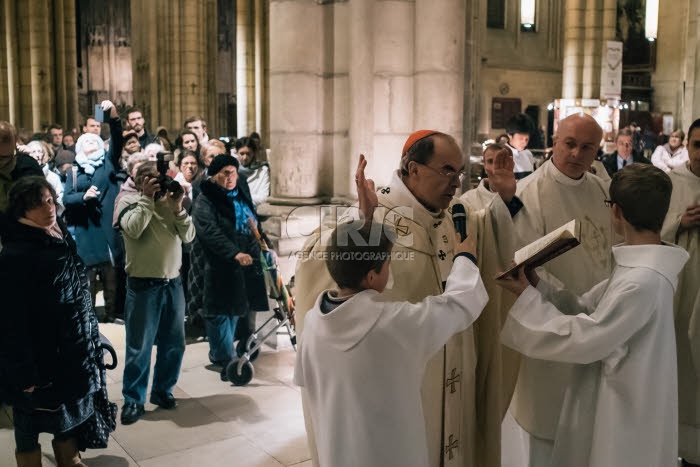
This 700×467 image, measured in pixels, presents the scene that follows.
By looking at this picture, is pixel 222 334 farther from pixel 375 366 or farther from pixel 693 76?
pixel 693 76

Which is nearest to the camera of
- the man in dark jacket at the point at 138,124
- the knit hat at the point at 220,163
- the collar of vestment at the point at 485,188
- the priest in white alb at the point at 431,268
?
the priest in white alb at the point at 431,268

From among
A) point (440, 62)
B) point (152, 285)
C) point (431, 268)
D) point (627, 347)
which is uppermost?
point (440, 62)

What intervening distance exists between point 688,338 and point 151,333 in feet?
10.7

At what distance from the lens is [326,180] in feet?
23.4

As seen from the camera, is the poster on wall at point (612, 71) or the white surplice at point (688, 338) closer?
the white surplice at point (688, 338)

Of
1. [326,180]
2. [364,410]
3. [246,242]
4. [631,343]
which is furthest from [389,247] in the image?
[326,180]

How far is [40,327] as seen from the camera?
12.5ft

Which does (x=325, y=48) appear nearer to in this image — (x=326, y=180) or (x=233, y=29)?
(x=326, y=180)

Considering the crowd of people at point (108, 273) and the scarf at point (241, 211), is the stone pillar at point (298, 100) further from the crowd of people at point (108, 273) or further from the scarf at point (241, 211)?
the scarf at point (241, 211)

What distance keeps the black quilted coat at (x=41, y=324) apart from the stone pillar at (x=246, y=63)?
64.0ft

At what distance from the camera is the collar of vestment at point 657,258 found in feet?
8.95

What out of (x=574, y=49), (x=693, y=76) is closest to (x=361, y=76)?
(x=693, y=76)

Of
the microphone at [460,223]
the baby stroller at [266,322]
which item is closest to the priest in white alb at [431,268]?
the microphone at [460,223]

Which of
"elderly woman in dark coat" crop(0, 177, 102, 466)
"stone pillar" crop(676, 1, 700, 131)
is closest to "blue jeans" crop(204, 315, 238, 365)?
"elderly woman in dark coat" crop(0, 177, 102, 466)
